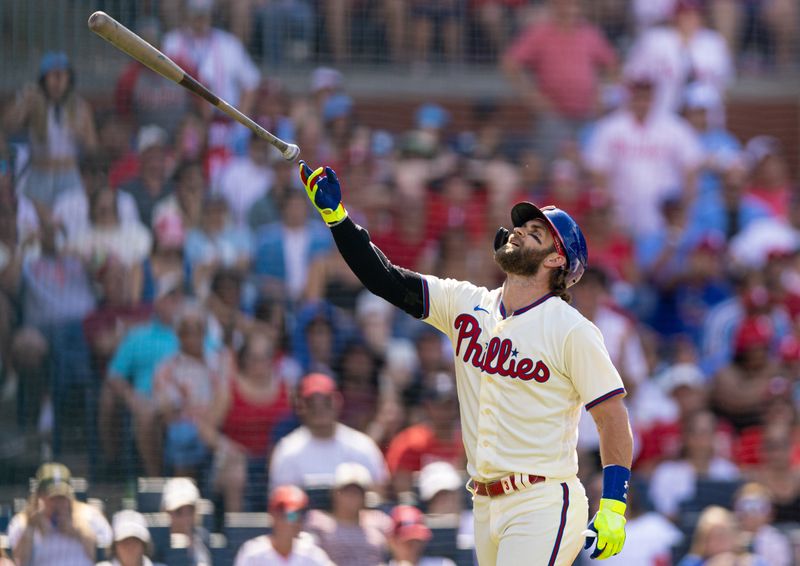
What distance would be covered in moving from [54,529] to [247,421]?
1451 mm

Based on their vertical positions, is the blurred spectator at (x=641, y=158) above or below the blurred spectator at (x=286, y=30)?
below

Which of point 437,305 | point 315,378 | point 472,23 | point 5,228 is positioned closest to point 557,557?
point 437,305

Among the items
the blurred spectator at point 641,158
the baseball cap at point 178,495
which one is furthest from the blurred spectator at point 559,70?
the baseball cap at point 178,495

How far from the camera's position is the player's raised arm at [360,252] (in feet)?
15.5

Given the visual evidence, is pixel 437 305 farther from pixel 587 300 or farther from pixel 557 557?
pixel 587 300

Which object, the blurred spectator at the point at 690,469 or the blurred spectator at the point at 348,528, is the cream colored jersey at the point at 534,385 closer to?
the blurred spectator at the point at 348,528

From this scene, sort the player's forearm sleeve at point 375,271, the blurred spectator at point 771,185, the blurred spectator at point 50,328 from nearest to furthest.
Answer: the player's forearm sleeve at point 375,271 → the blurred spectator at point 50,328 → the blurred spectator at point 771,185

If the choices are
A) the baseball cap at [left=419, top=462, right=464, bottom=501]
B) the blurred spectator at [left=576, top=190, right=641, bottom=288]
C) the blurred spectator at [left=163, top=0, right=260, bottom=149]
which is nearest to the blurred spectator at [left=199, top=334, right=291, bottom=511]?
the baseball cap at [left=419, top=462, right=464, bottom=501]

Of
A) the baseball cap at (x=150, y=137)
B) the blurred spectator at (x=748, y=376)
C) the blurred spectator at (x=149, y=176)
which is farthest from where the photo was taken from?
the blurred spectator at (x=748, y=376)

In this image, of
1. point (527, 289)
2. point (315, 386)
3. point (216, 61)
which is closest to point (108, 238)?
point (315, 386)

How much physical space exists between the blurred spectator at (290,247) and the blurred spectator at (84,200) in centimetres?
92

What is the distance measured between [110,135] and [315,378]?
1.91 m

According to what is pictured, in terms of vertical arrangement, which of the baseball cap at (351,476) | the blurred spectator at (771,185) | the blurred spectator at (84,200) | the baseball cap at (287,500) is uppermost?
the blurred spectator at (771,185)

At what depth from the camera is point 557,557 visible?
4.50m
